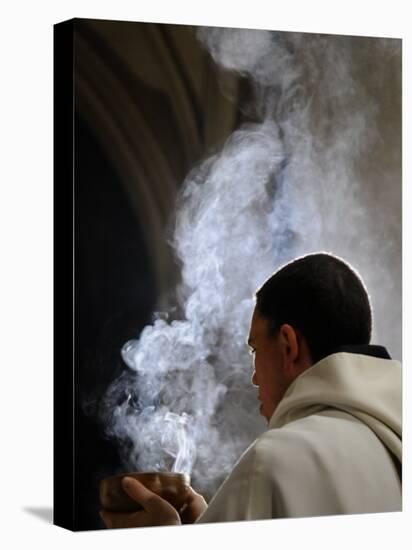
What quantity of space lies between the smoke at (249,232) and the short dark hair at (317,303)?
50 mm

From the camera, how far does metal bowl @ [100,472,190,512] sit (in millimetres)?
5645

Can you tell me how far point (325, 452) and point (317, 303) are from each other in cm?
56

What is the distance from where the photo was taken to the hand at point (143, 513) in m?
5.66

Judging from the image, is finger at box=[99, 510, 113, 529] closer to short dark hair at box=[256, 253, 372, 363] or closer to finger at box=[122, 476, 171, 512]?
finger at box=[122, 476, 171, 512]

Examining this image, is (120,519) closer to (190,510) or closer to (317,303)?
(190,510)

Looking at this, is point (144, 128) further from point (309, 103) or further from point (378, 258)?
point (378, 258)

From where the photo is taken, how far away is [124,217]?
5652 millimetres

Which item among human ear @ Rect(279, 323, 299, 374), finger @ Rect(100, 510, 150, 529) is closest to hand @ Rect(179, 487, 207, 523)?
finger @ Rect(100, 510, 150, 529)

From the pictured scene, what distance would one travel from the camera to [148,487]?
571cm

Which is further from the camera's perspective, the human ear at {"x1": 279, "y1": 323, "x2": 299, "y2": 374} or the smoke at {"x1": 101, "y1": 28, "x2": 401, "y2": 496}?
the human ear at {"x1": 279, "y1": 323, "x2": 299, "y2": 374}

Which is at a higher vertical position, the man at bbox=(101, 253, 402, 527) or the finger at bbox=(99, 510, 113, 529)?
the man at bbox=(101, 253, 402, 527)

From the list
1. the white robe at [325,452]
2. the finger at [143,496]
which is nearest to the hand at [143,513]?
the finger at [143,496]

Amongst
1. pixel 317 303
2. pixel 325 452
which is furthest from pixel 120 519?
pixel 317 303

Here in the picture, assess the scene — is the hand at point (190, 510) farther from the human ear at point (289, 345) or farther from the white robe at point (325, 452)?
the human ear at point (289, 345)
